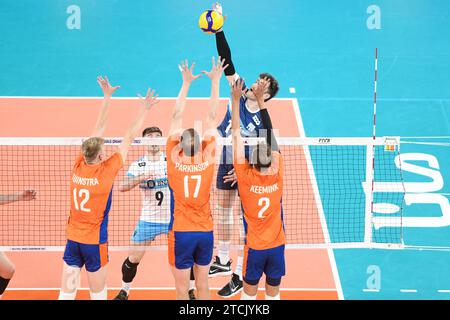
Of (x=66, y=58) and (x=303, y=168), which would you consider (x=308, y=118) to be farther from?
(x=66, y=58)

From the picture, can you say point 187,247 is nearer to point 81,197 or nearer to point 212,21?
point 81,197

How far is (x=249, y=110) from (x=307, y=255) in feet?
10.7

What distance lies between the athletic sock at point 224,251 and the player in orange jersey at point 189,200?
6.59 feet

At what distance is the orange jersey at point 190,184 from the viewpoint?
30.4ft

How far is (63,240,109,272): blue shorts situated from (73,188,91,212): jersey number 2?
0.48m

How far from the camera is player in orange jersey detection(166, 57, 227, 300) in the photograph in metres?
9.25

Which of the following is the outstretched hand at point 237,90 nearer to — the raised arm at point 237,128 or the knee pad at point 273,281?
the raised arm at point 237,128

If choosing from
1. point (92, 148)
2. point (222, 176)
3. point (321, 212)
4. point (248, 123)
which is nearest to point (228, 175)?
point (222, 176)

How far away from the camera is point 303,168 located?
1553 centimetres

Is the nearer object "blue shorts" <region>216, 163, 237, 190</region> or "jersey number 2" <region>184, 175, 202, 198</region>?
"jersey number 2" <region>184, 175, 202, 198</region>

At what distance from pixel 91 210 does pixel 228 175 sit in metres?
2.57

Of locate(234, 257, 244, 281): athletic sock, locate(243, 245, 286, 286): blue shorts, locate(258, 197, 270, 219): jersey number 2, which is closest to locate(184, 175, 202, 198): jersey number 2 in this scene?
locate(258, 197, 270, 219): jersey number 2

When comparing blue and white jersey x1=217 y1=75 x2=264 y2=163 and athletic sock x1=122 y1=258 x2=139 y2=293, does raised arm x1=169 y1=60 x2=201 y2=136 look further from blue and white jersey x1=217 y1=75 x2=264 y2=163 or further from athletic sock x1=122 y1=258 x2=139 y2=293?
athletic sock x1=122 y1=258 x2=139 y2=293
